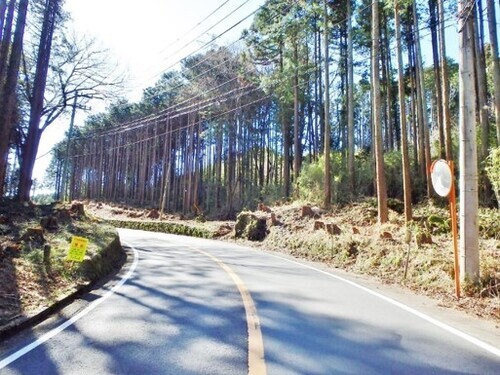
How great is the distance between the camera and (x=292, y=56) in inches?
993

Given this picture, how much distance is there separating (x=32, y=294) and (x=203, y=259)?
644cm

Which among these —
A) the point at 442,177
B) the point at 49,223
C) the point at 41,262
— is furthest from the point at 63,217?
the point at 442,177

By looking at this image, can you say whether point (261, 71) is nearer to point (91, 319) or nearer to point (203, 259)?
point (203, 259)

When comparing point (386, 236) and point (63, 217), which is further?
point (63, 217)

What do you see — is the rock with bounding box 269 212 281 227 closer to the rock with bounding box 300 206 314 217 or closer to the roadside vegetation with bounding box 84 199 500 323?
the roadside vegetation with bounding box 84 199 500 323

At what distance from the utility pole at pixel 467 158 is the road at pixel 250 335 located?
142cm

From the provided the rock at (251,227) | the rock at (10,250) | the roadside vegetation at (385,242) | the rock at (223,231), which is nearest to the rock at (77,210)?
the roadside vegetation at (385,242)

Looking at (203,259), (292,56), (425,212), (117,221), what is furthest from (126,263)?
(117,221)

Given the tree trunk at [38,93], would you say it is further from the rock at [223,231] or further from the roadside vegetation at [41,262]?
the rock at [223,231]

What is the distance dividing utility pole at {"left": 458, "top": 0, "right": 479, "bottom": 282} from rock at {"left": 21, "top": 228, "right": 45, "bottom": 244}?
997 cm

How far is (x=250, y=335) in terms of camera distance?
194 inches

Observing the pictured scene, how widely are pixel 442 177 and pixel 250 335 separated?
489cm

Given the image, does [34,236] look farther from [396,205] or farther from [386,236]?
[396,205]

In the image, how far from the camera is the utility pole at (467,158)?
25.5ft
